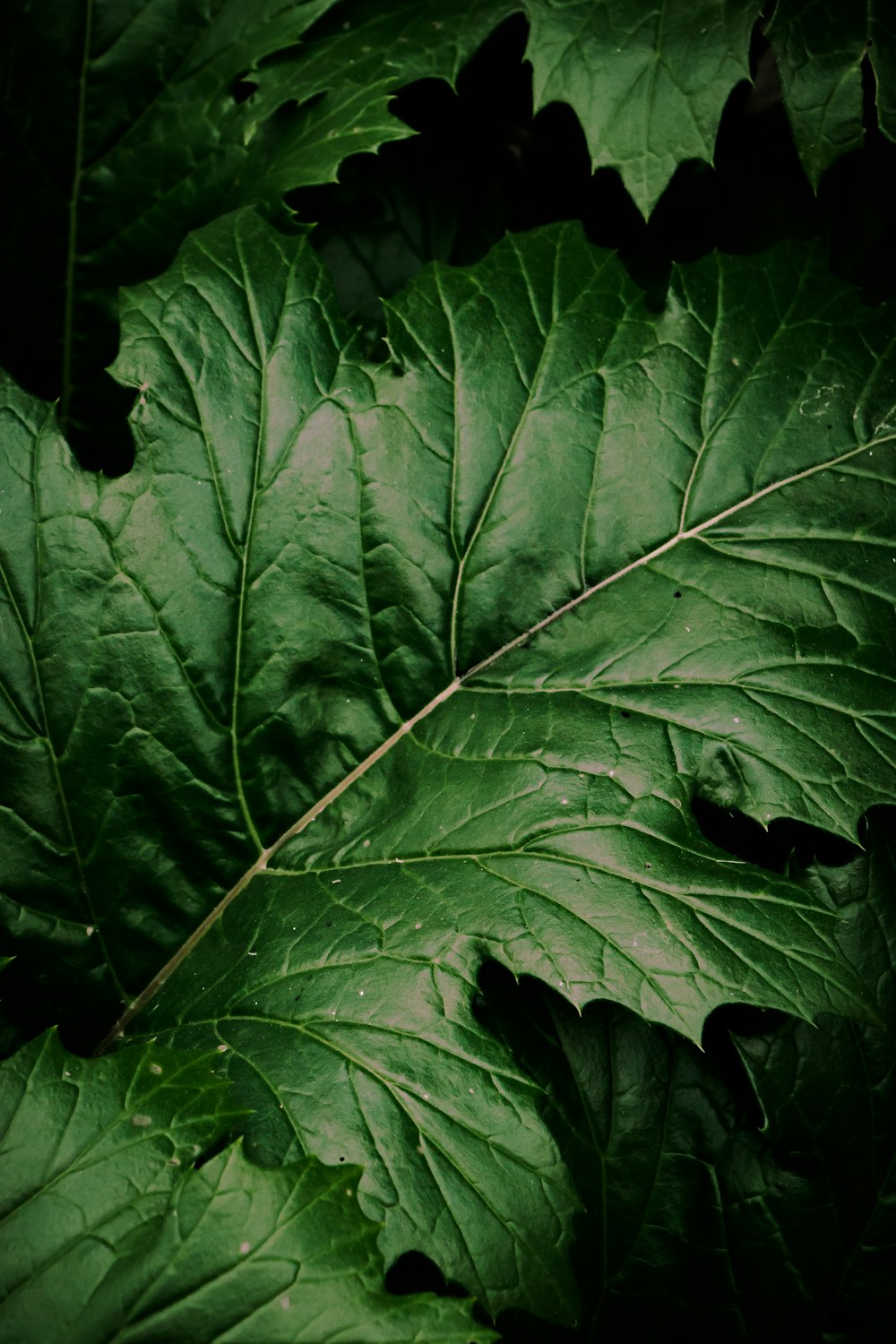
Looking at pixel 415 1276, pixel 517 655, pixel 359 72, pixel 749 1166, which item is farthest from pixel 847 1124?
pixel 359 72

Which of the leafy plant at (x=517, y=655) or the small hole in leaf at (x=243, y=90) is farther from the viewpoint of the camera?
the small hole in leaf at (x=243, y=90)

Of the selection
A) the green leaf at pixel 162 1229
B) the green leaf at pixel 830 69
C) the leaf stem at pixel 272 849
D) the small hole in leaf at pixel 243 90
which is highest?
the small hole in leaf at pixel 243 90

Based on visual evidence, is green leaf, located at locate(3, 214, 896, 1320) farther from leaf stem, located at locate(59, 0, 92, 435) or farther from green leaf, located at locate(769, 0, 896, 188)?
leaf stem, located at locate(59, 0, 92, 435)

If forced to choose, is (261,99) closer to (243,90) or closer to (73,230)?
(243,90)

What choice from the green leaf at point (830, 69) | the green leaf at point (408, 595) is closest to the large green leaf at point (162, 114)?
the green leaf at point (408, 595)

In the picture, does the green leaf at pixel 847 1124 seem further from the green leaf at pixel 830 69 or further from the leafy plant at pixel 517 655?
the green leaf at pixel 830 69

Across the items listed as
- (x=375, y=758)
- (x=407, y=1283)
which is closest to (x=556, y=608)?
(x=375, y=758)

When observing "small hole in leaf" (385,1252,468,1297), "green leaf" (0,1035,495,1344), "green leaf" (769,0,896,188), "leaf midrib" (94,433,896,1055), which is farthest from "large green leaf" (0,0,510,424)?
"small hole in leaf" (385,1252,468,1297)
